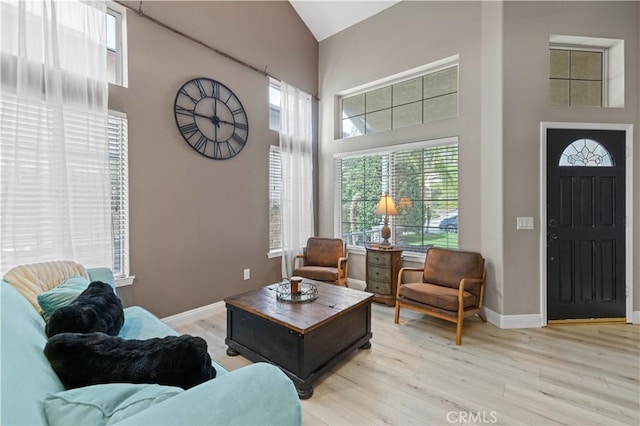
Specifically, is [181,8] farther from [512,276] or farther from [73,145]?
[512,276]

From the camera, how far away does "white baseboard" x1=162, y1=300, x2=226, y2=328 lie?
2.98 m

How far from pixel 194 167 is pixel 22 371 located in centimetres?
260

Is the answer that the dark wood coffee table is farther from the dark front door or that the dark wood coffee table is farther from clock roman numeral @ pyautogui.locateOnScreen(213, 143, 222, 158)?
the dark front door

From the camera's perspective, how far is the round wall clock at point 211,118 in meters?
3.06

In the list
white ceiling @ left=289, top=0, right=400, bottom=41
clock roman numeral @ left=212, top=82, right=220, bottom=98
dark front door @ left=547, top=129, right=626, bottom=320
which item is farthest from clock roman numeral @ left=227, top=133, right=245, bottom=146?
dark front door @ left=547, top=129, right=626, bottom=320

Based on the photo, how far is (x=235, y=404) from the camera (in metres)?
0.80

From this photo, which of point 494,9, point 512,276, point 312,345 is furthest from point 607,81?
point 312,345

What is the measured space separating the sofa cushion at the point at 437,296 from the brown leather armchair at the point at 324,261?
941mm

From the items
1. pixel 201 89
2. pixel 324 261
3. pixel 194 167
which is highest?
pixel 201 89

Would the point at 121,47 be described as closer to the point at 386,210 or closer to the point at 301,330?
the point at 301,330

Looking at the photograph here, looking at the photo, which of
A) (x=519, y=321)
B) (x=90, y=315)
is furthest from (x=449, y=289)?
(x=90, y=315)

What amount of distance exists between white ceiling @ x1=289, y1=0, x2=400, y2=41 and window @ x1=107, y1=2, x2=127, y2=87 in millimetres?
2589

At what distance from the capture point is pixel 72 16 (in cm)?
231

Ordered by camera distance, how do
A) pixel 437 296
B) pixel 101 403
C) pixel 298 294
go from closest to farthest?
pixel 101 403
pixel 298 294
pixel 437 296
